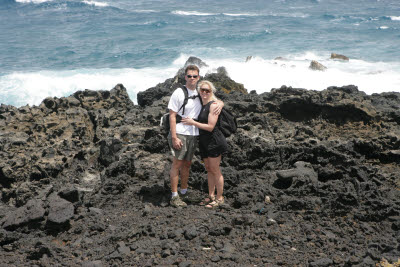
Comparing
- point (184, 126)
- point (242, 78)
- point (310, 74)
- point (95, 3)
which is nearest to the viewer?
point (184, 126)

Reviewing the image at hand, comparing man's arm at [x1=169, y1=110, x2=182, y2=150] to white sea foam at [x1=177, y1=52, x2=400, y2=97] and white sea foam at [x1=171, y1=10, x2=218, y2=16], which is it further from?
white sea foam at [x1=171, y1=10, x2=218, y2=16]

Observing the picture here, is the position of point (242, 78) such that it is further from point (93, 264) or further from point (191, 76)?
point (93, 264)

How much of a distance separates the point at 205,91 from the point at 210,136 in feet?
1.90

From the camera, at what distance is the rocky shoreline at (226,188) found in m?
4.38

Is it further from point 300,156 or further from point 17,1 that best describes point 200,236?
point 17,1

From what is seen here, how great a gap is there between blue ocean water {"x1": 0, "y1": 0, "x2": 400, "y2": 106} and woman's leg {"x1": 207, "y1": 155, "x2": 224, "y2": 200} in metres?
12.6

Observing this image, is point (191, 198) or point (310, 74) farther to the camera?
point (310, 74)

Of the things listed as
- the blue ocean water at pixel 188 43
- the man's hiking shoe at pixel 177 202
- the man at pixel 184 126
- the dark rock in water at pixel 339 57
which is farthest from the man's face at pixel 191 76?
the dark rock in water at pixel 339 57

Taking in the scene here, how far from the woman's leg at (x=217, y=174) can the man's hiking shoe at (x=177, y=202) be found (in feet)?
1.61

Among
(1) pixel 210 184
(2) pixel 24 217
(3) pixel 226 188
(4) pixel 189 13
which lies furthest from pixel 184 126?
(4) pixel 189 13

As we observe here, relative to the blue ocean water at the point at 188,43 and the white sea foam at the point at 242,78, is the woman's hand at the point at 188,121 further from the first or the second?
the white sea foam at the point at 242,78

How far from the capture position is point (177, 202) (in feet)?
17.7

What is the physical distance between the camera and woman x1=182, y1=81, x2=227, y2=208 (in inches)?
198

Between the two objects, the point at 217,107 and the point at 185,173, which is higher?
the point at 217,107
